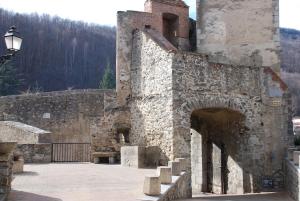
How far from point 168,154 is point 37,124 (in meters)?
8.88

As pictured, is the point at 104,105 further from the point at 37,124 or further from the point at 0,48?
the point at 0,48

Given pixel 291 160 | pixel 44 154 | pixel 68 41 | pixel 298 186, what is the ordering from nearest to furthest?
pixel 298 186
pixel 291 160
pixel 44 154
pixel 68 41

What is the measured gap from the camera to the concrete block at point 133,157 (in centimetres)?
1550

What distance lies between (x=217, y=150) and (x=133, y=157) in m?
5.20

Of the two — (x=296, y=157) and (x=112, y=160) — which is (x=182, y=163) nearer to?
(x=296, y=157)

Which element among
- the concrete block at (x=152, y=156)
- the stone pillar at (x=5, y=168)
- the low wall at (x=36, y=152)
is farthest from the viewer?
the low wall at (x=36, y=152)

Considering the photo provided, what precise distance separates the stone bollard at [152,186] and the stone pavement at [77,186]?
0.21 meters

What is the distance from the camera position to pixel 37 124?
21.6 m

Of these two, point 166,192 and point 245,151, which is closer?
point 166,192

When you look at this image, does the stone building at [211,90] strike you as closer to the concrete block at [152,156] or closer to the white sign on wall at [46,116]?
the concrete block at [152,156]

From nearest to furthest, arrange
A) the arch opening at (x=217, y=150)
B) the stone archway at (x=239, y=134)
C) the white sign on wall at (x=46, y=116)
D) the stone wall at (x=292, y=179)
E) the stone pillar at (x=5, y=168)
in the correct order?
the stone pillar at (x=5, y=168) → the stone wall at (x=292, y=179) → the stone archway at (x=239, y=134) → the arch opening at (x=217, y=150) → the white sign on wall at (x=46, y=116)

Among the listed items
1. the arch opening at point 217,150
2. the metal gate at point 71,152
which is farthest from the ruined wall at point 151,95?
the metal gate at point 71,152

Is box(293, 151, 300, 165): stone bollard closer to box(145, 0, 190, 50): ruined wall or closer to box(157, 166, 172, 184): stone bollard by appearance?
box(157, 166, 172, 184): stone bollard

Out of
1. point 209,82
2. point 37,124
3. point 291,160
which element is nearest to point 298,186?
point 291,160
